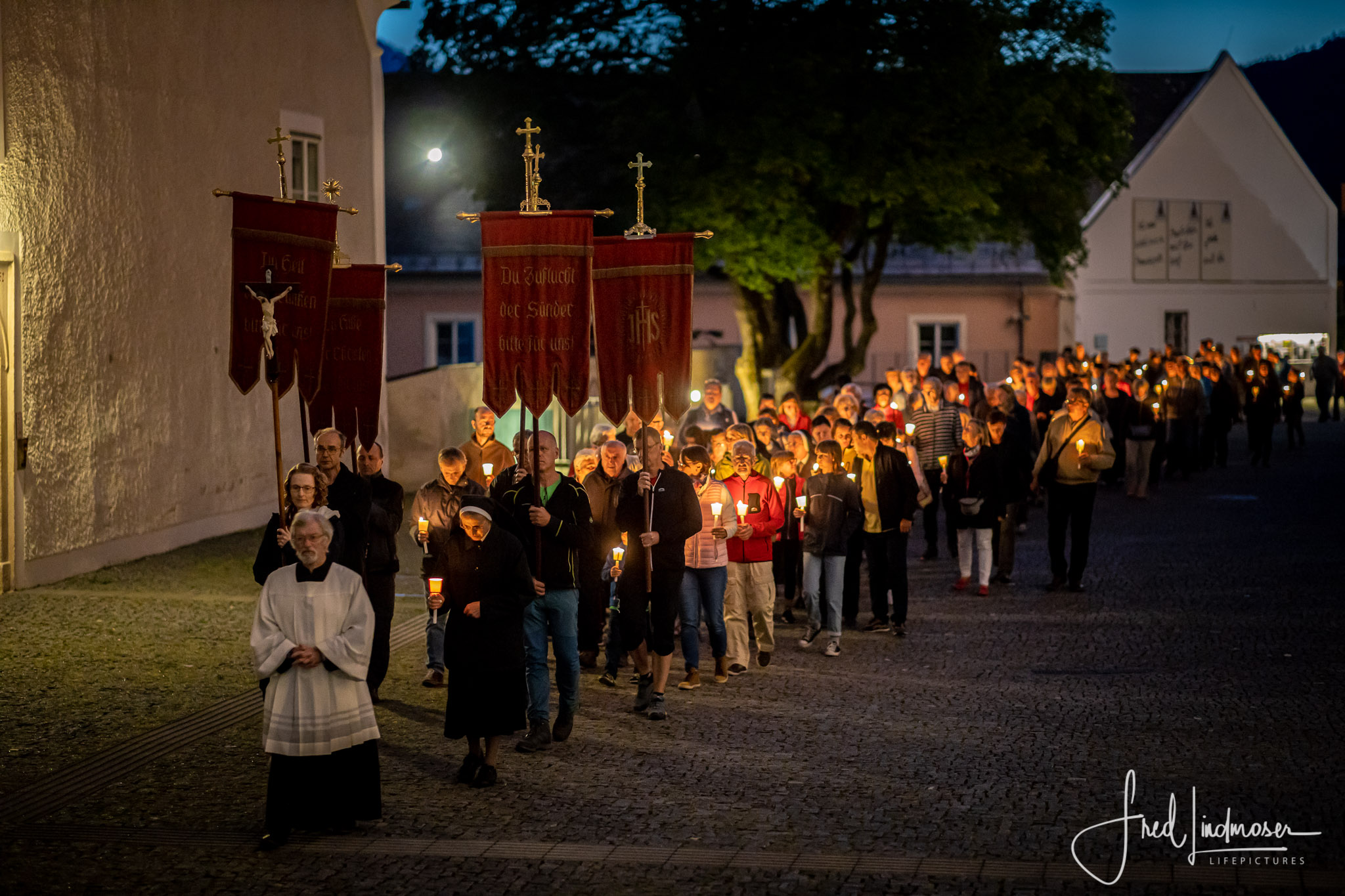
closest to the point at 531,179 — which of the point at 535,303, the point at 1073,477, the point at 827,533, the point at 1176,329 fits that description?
the point at 535,303

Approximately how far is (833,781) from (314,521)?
310 centimetres

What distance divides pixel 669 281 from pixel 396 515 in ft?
8.37

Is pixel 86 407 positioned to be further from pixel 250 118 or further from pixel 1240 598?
pixel 1240 598

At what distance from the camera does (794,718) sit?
10164 mm

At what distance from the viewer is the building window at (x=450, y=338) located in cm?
4516

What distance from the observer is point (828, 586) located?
1246 centimetres

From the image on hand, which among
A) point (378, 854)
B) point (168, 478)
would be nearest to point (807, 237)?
point (168, 478)

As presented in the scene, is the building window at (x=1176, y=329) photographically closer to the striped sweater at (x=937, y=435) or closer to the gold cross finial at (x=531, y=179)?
the striped sweater at (x=937, y=435)

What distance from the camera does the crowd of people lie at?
300 inches

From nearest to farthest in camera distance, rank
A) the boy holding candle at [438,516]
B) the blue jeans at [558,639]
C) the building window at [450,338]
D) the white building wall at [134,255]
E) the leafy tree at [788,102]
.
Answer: the blue jeans at [558,639], the boy holding candle at [438,516], the white building wall at [134,255], the leafy tree at [788,102], the building window at [450,338]

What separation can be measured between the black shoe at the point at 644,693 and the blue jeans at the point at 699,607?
63cm

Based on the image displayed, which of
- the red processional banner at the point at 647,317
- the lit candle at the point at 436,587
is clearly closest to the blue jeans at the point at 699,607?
the red processional banner at the point at 647,317

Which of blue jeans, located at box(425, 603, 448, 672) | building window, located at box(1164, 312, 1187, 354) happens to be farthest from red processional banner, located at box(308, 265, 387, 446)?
building window, located at box(1164, 312, 1187, 354)

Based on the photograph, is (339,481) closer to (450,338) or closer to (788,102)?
(788,102)
